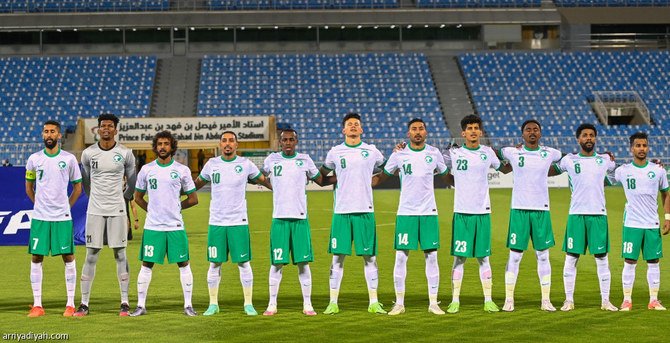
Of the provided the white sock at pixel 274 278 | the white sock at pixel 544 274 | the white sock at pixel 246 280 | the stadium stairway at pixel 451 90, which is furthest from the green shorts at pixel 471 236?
the stadium stairway at pixel 451 90

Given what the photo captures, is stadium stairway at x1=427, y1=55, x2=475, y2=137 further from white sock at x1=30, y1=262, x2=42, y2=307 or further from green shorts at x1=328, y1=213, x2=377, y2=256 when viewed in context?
white sock at x1=30, y1=262, x2=42, y2=307

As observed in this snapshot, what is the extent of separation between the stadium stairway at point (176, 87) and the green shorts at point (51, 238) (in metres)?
39.3

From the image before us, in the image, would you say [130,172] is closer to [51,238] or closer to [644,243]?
[51,238]

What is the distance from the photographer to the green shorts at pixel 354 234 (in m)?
11.5

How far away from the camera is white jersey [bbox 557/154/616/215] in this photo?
1190 centimetres

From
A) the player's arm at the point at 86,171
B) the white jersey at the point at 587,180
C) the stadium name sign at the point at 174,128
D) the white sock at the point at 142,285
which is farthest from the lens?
the stadium name sign at the point at 174,128

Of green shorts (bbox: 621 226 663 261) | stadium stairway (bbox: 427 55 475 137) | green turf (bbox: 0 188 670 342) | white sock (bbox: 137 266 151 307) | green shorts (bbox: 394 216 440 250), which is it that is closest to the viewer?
green turf (bbox: 0 188 670 342)

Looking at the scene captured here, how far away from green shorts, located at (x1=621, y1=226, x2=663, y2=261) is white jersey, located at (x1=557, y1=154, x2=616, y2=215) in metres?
0.43

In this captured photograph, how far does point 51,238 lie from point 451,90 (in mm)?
42914

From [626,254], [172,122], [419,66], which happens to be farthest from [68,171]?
[419,66]

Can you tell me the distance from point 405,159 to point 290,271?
4.99 metres

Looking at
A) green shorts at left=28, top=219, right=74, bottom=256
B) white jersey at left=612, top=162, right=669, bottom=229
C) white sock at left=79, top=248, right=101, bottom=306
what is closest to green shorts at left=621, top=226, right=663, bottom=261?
white jersey at left=612, top=162, right=669, bottom=229

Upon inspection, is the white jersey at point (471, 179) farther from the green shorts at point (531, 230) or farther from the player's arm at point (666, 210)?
the player's arm at point (666, 210)

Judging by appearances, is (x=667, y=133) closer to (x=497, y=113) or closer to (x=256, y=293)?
(x=497, y=113)
